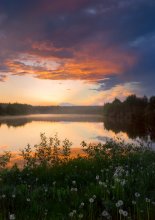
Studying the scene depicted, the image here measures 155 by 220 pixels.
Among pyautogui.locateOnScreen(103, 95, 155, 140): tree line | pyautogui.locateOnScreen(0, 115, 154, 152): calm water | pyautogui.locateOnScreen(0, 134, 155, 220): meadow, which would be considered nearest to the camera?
pyautogui.locateOnScreen(0, 134, 155, 220): meadow

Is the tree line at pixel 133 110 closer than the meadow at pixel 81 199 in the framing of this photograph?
No

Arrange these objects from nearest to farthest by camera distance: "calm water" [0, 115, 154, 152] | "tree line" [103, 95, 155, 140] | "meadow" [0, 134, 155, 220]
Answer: "meadow" [0, 134, 155, 220], "calm water" [0, 115, 154, 152], "tree line" [103, 95, 155, 140]

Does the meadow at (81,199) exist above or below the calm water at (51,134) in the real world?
above

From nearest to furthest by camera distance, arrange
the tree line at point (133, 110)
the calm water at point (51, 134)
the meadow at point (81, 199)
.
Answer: the meadow at point (81, 199)
the calm water at point (51, 134)
the tree line at point (133, 110)

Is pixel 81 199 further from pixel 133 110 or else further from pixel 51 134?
pixel 133 110

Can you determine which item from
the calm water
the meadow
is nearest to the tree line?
the calm water

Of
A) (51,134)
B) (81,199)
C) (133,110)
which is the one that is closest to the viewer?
(81,199)

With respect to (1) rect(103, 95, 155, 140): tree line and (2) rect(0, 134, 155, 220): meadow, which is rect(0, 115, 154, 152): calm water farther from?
(1) rect(103, 95, 155, 140): tree line

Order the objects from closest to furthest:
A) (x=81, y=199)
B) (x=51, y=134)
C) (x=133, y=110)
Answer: (x=81, y=199) → (x=51, y=134) → (x=133, y=110)

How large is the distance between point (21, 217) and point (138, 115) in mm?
133723

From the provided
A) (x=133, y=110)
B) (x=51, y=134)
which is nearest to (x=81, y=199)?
(x=51, y=134)

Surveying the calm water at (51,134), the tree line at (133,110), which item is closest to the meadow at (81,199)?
the calm water at (51,134)

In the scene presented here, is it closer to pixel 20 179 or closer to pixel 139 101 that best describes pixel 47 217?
pixel 20 179

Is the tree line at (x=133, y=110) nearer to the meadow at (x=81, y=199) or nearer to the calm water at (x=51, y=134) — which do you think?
the calm water at (x=51, y=134)
